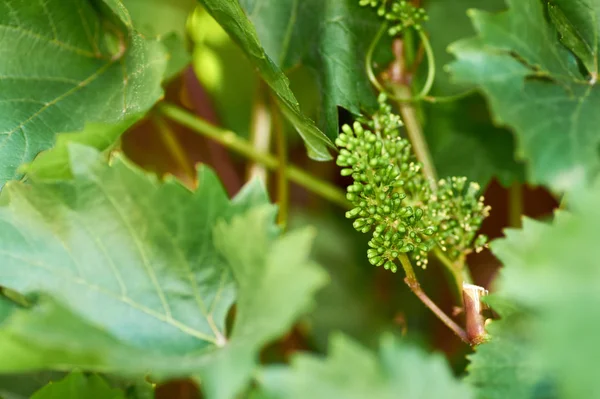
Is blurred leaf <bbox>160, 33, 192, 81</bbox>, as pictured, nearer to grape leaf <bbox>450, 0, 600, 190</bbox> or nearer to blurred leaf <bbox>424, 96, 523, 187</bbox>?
blurred leaf <bbox>424, 96, 523, 187</bbox>

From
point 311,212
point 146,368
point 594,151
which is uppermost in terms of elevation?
point 594,151

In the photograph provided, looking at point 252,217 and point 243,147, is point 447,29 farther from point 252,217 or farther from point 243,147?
point 252,217

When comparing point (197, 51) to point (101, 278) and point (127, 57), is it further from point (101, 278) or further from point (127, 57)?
point (101, 278)

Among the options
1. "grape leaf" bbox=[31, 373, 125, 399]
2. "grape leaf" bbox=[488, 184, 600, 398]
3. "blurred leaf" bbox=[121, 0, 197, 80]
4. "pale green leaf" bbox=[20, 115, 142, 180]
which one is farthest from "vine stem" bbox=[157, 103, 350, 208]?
"grape leaf" bbox=[488, 184, 600, 398]

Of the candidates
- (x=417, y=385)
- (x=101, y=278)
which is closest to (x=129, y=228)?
(x=101, y=278)

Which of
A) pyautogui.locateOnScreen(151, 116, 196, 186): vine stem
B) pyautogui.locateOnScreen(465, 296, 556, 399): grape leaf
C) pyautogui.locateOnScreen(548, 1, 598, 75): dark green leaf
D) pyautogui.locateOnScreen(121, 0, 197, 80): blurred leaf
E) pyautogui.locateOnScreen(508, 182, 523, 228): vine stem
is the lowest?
pyautogui.locateOnScreen(151, 116, 196, 186): vine stem

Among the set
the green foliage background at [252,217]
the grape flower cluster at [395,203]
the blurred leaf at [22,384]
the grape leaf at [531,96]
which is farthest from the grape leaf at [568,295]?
the blurred leaf at [22,384]

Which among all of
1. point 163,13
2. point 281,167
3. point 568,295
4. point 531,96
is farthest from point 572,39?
point 163,13
